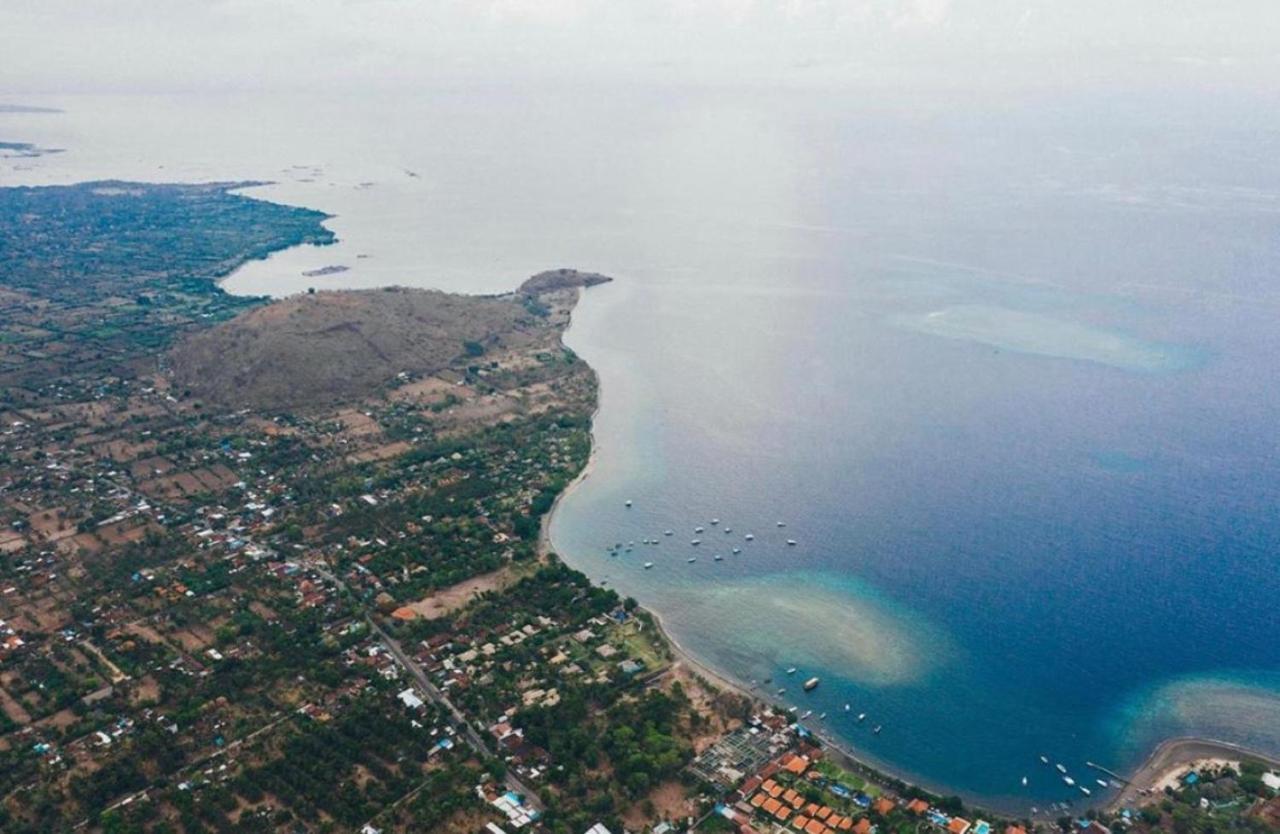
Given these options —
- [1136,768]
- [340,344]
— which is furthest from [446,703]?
[340,344]

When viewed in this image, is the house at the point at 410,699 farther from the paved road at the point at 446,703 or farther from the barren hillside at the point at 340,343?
the barren hillside at the point at 340,343

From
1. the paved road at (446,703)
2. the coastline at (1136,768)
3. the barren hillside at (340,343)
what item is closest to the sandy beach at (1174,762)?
the coastline at (1136,768)

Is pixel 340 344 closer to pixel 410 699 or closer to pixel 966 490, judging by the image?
pixel 410 699

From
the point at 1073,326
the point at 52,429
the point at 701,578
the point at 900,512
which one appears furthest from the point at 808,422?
the point at 52,429

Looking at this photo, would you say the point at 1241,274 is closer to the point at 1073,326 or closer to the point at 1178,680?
the point at 1073,326

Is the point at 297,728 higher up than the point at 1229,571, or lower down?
lower down

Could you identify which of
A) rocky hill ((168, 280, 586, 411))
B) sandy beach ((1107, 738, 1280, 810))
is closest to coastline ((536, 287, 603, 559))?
rocky hill ((168, 280, 586, 411))
